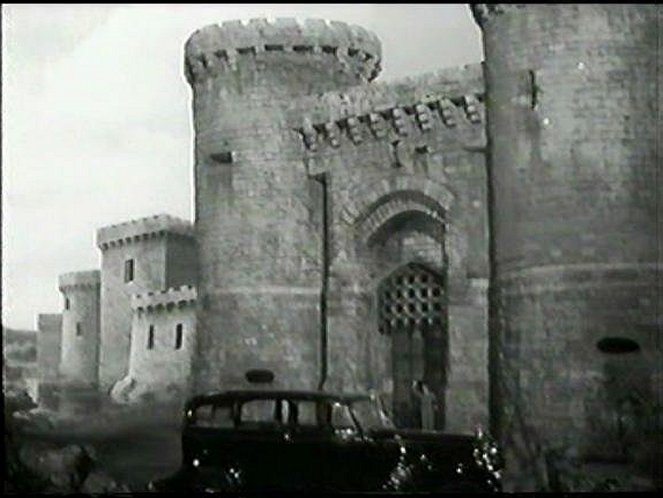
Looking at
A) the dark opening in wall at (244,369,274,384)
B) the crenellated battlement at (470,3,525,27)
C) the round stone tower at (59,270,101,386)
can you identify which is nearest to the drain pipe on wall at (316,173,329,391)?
the dark opening in wall at (244,369,274,384)

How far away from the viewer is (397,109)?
16.6 m

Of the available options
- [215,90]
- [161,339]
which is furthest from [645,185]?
[161,339]

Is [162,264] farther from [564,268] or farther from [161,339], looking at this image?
[564,268]

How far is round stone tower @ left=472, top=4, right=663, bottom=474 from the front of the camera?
13.4 meters

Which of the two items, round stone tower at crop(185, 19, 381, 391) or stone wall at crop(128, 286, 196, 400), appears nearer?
round stone tower at crop(185, 19, 381, 391)

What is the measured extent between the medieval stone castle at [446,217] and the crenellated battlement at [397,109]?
1.4 inches

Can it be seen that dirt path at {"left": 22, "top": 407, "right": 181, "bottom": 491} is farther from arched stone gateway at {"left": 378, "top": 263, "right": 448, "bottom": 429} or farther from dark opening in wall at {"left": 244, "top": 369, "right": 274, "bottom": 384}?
arched stone gateway at {"left": 378, "top": 263, "right": 448, "bottom": 429}

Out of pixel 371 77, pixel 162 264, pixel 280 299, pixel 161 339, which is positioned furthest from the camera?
pixel 162 264

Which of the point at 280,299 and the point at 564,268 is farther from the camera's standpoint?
the point at 280,299

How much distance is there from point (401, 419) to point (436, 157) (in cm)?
464

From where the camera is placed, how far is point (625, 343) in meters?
13.3

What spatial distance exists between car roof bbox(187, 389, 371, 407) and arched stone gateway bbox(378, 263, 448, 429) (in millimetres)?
6282

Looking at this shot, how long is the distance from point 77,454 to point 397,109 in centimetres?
812

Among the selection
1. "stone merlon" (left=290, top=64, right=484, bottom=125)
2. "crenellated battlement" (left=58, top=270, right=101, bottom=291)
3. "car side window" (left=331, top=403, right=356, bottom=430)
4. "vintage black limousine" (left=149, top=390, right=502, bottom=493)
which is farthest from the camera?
"crenellated battlement" (left=58, top=270, right=101, bottom=291)
